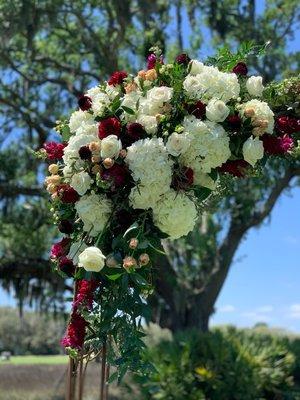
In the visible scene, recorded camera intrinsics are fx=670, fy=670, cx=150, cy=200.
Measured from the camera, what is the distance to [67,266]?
3.33 meters

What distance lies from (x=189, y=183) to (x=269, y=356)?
1007cm

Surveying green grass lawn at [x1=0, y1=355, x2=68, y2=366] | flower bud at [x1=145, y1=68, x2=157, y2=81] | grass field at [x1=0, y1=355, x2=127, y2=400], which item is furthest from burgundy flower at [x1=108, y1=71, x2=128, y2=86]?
green grass lawn at [x1=0, y1=355, x2=68, y2=366]

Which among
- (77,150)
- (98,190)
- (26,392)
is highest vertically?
(77,150)

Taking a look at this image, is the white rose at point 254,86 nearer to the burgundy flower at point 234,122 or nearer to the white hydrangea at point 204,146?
the burgundy flower at point 234,122

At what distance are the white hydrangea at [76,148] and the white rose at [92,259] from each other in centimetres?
52

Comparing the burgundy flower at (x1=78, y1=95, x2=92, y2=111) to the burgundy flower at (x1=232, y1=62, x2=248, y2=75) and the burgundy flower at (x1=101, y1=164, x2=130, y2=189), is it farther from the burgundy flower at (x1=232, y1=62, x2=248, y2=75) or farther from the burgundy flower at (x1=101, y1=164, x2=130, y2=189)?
the burgundy flower at (x1=232, y1=62, x2=248, y2=75)

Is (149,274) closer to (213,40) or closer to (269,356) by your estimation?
(269,356)

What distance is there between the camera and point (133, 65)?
17812 millimetres

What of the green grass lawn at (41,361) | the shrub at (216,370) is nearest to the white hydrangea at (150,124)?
the shrub at (216,370)

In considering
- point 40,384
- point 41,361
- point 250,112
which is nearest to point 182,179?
point 250,112

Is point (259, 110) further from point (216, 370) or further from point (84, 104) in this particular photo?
point (216, 370)

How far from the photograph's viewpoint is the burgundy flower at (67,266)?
Result: 10.9ft

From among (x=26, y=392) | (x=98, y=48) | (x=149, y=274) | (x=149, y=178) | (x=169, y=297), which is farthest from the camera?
(x=169, y=297)

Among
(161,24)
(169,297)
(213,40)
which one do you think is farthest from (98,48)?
(169,297)
